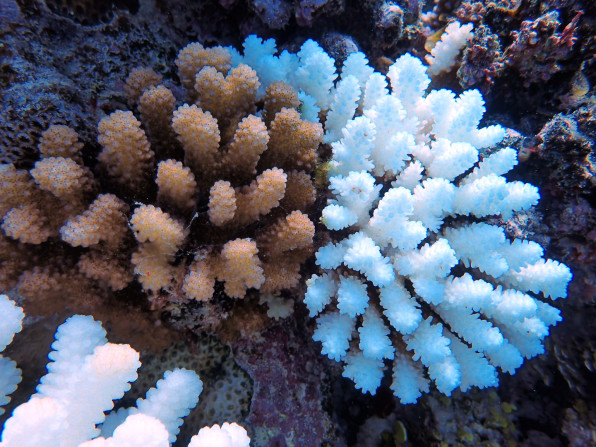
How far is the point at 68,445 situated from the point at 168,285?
0.78 meters

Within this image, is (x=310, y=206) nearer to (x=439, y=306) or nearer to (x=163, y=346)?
(x=439, y=306)

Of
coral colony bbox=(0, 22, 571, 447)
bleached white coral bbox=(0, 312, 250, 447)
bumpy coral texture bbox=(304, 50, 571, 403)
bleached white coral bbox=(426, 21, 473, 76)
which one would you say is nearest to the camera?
bleached white coral bbox=(0, 312, 250, 447)

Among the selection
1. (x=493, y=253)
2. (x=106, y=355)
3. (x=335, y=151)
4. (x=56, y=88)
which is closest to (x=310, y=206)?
(x=335, y=151)

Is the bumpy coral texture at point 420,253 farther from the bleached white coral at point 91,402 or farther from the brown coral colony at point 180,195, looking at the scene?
the bleached white coral at point 91,402

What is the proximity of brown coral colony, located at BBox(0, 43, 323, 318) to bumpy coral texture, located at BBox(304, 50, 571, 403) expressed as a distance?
0.99 feet

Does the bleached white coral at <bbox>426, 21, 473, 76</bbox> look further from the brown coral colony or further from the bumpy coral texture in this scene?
the brown coral colony

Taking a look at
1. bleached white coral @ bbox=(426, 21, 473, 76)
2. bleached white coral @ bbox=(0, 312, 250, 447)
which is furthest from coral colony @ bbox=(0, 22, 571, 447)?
bleached white coral @ bbox=(426, 21, 473, 76)

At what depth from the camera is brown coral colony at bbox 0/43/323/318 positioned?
1.66 meters

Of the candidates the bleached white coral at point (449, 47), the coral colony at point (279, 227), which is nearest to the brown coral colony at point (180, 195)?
the coral colony at point (279, 227)

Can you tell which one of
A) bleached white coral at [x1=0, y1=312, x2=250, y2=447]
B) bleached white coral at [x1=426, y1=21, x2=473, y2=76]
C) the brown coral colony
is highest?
bleached white coral at [x1=426, y1=21, x2=473, y2=76]

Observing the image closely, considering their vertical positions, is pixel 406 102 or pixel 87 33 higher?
pixel 406 102

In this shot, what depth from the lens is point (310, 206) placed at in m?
2.15

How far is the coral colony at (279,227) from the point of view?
162 cm

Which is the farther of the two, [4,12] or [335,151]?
[335,151]
